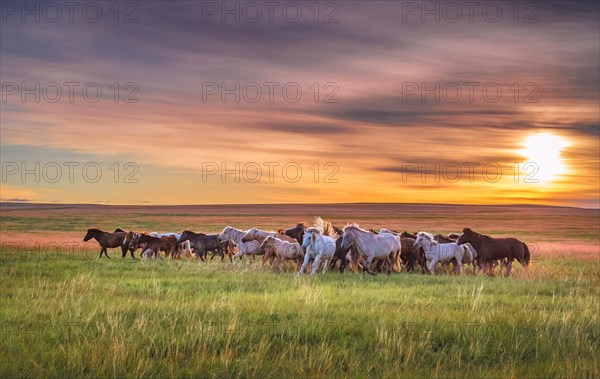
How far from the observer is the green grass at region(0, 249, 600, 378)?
7672 mm

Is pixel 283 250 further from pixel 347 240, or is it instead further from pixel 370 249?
pixel 370 249

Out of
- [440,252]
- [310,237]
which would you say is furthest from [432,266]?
[310,237]

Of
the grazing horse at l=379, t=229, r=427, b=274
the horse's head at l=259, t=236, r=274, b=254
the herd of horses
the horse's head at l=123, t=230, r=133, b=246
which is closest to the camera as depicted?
the herd of horses

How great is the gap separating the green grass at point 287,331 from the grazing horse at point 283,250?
5773mm

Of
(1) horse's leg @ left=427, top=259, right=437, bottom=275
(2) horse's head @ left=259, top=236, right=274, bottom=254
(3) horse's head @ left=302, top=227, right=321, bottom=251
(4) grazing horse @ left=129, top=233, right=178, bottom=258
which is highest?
(3) horse's head @ left=302, top=227, right=321, bottom=251

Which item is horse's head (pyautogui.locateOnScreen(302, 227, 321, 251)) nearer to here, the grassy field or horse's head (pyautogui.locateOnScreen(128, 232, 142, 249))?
the grassy field

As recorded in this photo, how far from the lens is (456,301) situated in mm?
14117

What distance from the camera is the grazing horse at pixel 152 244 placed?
2928 cm

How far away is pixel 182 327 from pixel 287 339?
180 cm

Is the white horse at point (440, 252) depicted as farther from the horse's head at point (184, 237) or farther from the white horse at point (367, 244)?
the horse's head at point (184, 237)

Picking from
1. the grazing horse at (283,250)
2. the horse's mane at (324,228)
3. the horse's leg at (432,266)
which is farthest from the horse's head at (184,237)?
the horse's leg at (432,266)

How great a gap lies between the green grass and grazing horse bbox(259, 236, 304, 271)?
18.9 ft

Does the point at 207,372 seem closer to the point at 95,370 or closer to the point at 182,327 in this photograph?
the point at 95,370

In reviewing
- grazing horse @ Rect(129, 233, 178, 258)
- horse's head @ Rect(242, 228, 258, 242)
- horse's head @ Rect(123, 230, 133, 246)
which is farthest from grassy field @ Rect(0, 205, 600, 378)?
horse's head @ Rect(123, 230, 133, 246)
